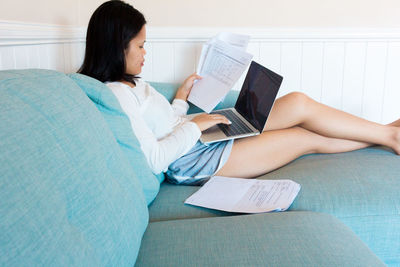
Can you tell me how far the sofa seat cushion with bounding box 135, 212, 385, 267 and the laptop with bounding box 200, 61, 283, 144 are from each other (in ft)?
1.61

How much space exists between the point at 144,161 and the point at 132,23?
56 cm

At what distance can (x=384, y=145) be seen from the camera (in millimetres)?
1580

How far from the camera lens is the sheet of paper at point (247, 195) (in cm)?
112

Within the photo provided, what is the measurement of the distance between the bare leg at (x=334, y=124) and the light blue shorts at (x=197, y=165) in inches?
12.0

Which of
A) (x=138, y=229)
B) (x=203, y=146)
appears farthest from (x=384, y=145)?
(x=138, y=229)

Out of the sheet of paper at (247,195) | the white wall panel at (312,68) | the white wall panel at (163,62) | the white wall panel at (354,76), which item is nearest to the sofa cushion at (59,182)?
the sheet of paper at (247,195)

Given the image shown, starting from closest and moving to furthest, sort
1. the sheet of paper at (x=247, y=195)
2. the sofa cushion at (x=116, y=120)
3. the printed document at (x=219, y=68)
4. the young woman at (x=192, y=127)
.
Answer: the sofa cushion at (x=116, y=120) → the sheet of paper at (x=247, y=195) → the young woman at (x=192, y=127) → the printed document at (x=219, y=68)

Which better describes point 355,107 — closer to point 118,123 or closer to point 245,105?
point 245,105

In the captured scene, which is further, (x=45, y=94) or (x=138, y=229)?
(x=138, y=229)

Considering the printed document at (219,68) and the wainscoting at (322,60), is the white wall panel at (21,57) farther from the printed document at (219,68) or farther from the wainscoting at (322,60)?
the wainscoting at (322,60)

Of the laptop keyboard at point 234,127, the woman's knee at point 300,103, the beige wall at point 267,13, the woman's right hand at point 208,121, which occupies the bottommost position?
the laptop keyboard at point 234,127

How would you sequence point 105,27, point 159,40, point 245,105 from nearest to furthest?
1. point 105,27
2. point 245,105
3. point 159,40

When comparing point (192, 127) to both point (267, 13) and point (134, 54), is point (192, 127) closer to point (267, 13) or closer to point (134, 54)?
point (134, 54)

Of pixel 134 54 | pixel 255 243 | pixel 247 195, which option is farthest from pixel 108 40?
pixel 255 243
